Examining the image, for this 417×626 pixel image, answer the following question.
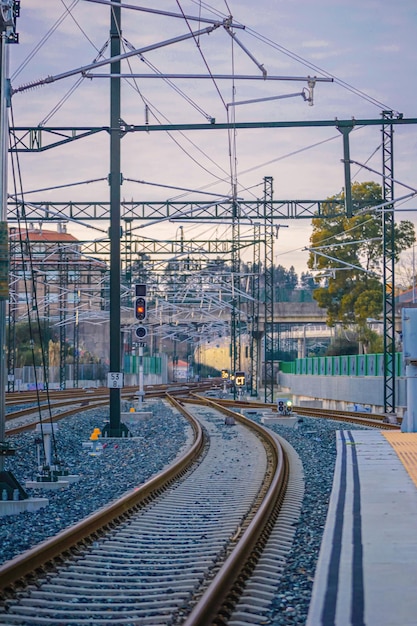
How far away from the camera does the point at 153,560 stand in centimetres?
926

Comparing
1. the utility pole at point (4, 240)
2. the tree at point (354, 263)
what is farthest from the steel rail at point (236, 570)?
the tree at point (354, 263)

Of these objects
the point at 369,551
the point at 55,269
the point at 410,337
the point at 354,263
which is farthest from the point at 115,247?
the point at 354,263

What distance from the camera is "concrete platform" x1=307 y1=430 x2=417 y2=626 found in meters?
6.57

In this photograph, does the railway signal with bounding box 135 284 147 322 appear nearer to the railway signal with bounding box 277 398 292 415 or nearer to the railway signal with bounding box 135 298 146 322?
the railway signal with bounding box 135 298 146 322

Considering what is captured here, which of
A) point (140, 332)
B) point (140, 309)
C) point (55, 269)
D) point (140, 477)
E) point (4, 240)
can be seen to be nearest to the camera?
point (4, 240)

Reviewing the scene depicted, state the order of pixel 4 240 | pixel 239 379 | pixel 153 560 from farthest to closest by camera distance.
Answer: pixel 239 379 → pixel 4 240 → pixel 153 560

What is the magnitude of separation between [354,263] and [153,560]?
56972mm

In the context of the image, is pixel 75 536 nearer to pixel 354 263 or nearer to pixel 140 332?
pixel 140 332

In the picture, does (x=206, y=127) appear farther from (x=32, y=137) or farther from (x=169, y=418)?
(x=169, y=418)

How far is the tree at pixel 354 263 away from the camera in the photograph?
204 feet

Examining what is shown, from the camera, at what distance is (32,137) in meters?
28.2

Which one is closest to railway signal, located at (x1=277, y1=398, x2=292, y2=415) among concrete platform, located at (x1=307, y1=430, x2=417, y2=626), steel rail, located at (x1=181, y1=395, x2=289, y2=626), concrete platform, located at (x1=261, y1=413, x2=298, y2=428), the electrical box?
concrete platform, located at (x1=261, y1=413, x2=298, y2=428)

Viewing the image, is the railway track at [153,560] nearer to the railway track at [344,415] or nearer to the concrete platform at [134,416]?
the railway track at [344,415]

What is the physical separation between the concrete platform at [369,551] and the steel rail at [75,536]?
94.0 inches
